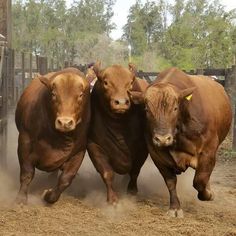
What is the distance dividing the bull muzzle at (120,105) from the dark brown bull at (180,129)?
0.32 meters

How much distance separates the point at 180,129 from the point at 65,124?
112 centimetres

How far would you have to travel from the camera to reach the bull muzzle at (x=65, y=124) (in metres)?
5.41

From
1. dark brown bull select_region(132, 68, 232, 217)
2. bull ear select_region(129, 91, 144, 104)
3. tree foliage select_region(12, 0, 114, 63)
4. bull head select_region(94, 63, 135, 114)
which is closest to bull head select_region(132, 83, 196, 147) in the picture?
dark brown bull select_region(132, 68, 232, 217)

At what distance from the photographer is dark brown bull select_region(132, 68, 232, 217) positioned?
5.29 meters

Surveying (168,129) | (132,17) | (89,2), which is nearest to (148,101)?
(168,129)

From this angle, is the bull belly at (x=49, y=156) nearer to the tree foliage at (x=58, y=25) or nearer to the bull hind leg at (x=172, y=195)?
the bull hind leg at (x=172, y=195)

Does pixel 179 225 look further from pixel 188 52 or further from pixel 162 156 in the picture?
pixel 188 52

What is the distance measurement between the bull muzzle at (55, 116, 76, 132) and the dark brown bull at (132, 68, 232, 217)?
74 cm

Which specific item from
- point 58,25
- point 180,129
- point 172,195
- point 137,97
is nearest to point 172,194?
point 172,195

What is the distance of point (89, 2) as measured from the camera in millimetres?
57219

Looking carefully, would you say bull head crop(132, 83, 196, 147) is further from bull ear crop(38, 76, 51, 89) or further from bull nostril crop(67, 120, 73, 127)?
bull ear crop(38, 76, 51, 89)

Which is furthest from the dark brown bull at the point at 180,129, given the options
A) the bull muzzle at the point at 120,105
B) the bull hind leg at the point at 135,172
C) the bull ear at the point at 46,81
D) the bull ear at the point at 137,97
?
the bull ear at the point at 46,81

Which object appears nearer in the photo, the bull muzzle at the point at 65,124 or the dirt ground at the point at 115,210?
the dirt ground at the point at 115,210

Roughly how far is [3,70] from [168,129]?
3.21m
